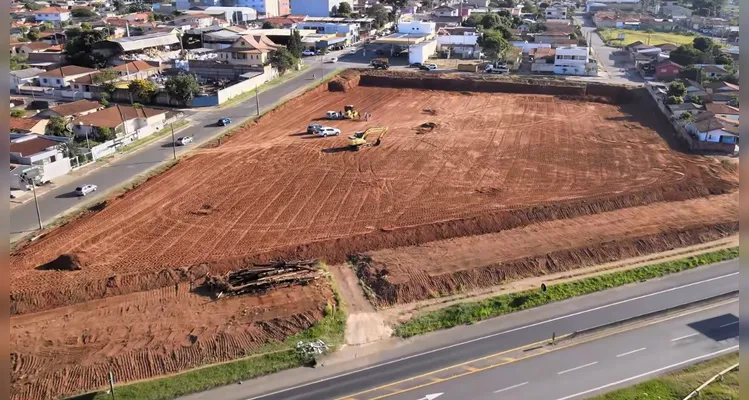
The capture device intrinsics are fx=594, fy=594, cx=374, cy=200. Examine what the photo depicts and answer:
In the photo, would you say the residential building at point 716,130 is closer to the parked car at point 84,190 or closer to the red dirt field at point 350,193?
the red dirt field at point 350,193

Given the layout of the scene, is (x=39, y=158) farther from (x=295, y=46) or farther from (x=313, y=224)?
(x=295, y=46)

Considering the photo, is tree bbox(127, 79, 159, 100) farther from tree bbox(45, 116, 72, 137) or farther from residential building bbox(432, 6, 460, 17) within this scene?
residential building bbox(432, 6, 460, 17)

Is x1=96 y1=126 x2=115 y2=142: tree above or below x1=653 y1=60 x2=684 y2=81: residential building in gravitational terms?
below

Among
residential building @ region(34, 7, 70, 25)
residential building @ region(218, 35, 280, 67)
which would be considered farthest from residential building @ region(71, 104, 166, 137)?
residential building @ region(34, 7, 70, 25)

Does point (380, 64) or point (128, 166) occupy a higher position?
point (380, 64)

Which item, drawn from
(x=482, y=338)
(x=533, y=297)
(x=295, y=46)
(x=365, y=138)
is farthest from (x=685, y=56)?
(x=482, y=338)
